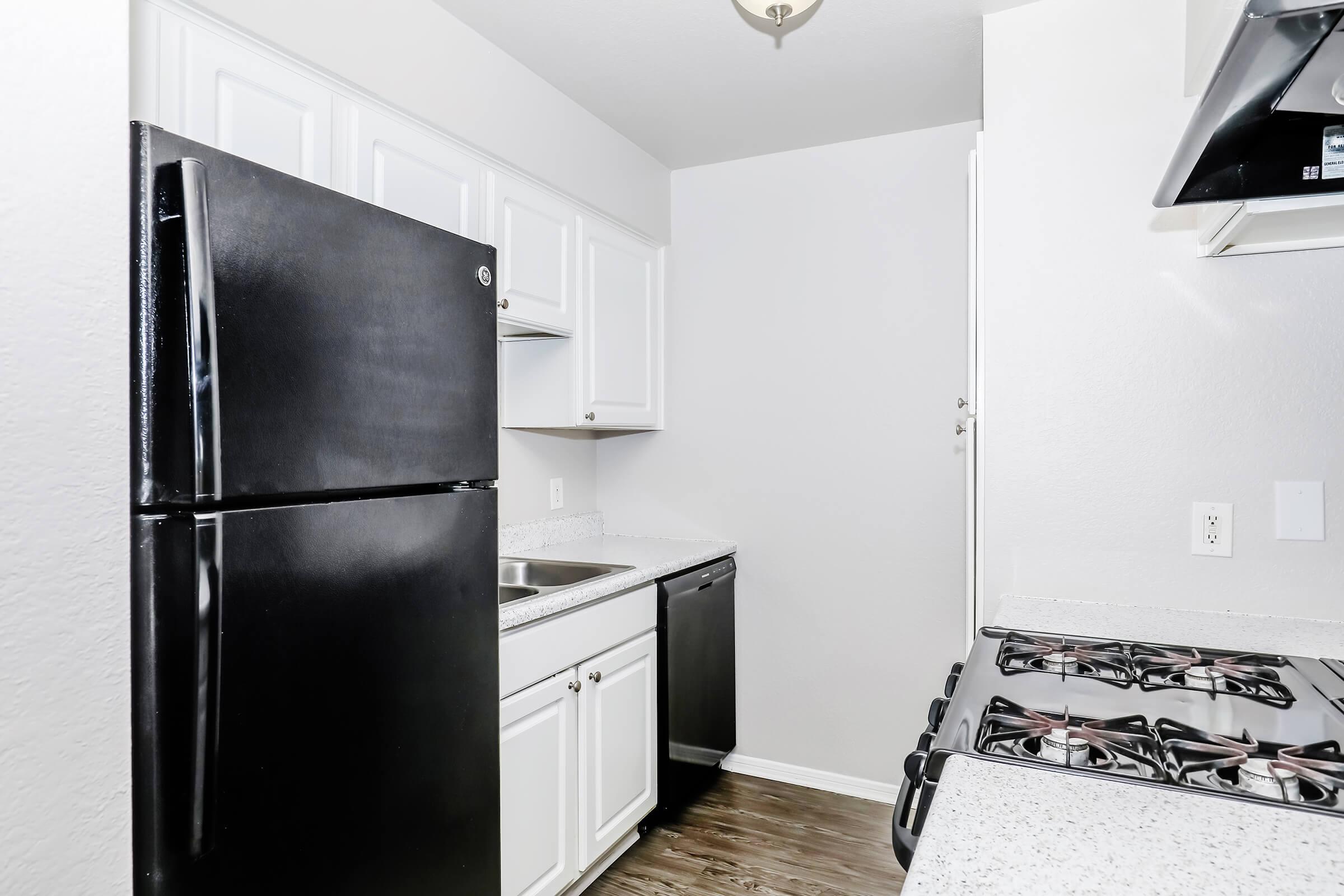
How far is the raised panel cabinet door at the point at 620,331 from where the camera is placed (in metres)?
2.64

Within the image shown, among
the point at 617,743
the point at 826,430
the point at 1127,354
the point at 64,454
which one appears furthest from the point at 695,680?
the point at 64,454

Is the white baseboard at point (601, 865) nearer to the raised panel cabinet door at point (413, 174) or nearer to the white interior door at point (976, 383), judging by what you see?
the white interior door at point (976, 383)

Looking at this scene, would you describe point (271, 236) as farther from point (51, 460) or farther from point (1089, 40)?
point (1089, 40)

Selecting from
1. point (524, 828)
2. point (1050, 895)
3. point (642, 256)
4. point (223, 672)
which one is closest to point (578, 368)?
point (642, 256)

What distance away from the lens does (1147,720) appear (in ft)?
3.47

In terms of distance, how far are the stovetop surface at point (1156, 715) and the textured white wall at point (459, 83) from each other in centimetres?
173

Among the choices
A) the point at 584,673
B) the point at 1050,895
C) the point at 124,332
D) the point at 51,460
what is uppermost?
the point at 124,332

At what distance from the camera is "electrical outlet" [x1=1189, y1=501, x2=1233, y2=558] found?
167cm

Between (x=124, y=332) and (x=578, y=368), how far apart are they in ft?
5.61

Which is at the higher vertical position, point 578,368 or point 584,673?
point 578,368

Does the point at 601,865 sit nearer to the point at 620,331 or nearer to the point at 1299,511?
the point at 620,331

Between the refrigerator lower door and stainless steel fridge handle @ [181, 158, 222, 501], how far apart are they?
0.25ft

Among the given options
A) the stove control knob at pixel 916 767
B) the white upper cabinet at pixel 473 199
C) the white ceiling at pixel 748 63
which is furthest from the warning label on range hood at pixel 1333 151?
the white upper cabinet at pixel 473 199

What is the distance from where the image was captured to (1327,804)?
81cm
